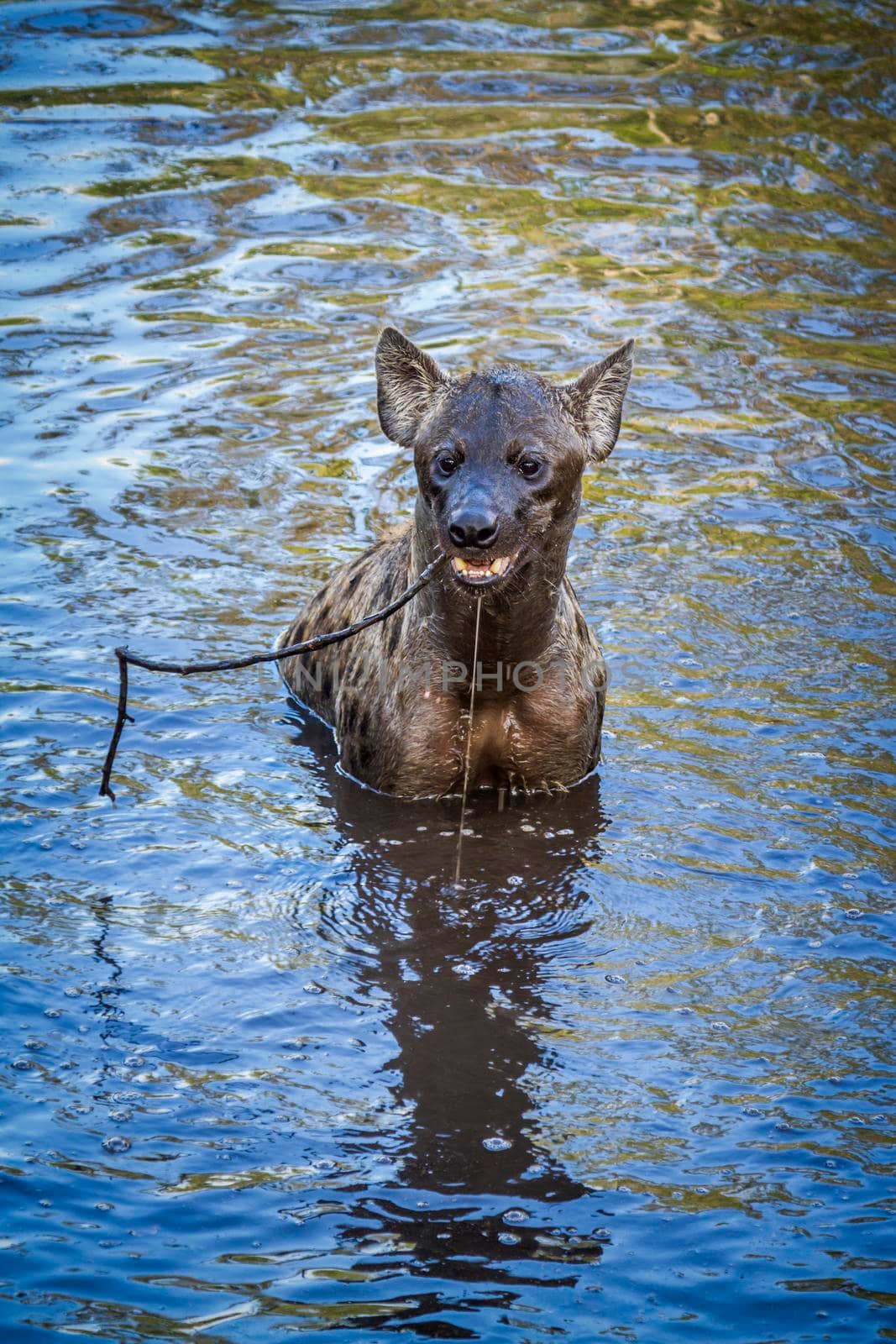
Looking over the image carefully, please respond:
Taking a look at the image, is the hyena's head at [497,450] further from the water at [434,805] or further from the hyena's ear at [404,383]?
the water at [434,805]

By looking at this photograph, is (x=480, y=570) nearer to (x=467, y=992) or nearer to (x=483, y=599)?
(x=483, y=599)

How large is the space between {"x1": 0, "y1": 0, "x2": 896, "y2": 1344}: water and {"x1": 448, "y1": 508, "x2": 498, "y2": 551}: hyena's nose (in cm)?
125

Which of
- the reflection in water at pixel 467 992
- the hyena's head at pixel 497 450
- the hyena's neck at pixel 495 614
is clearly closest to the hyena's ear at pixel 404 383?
the hyena's head at pixel 497 450

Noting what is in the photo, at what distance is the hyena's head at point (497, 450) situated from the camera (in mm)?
5832

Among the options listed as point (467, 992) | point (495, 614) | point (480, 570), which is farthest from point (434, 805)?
point (467, 992)

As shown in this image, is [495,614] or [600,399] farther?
[600,399]

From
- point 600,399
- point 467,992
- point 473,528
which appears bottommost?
point 467,992

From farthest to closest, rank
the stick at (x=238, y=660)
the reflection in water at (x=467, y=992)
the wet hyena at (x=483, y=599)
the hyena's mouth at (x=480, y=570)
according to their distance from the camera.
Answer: the wet hyena at (x=483, y=599) < the hyena's mouth at (x=480, y=570) < the stick at (x=238, y=660) < the reflection in water at (x=467, y=992)

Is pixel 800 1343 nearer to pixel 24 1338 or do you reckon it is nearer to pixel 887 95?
pixel 24 1338

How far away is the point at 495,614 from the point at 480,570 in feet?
1.25

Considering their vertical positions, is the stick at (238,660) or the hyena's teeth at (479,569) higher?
Answer: the hyena's teeth at (479,569)

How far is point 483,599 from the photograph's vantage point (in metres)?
6.14

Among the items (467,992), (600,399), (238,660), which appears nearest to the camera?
(467,992)

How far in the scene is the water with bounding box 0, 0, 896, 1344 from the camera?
4.29 m
